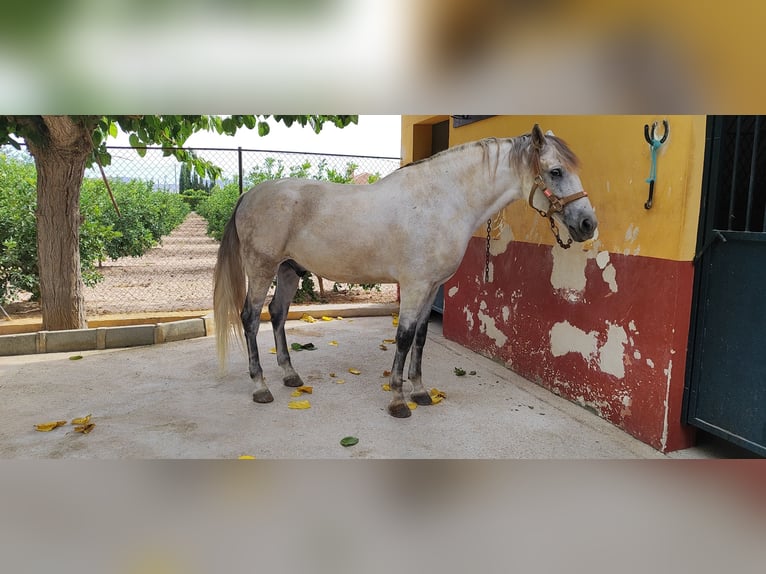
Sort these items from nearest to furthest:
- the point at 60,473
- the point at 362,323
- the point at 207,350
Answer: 1. the point at 60,473
2. the point at 207,350
3. the point at 362,323

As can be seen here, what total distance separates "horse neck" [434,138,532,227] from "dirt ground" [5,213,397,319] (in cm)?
448

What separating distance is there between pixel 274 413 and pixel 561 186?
2.41 meters

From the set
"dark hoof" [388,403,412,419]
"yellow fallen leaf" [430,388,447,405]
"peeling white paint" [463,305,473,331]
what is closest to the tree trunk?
"dark hoof" [388,403,412,419]

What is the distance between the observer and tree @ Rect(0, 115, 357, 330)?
15.4 feet

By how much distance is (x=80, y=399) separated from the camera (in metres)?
3.68

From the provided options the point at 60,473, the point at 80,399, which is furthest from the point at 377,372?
the point at 60,473

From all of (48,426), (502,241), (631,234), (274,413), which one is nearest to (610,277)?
(631,234)

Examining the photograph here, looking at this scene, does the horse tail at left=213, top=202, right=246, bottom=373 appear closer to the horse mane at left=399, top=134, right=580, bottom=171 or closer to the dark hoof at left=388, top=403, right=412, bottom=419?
the dark hoof at left=388, top=403, right=412, bottom=419

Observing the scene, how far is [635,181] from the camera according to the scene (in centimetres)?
308
